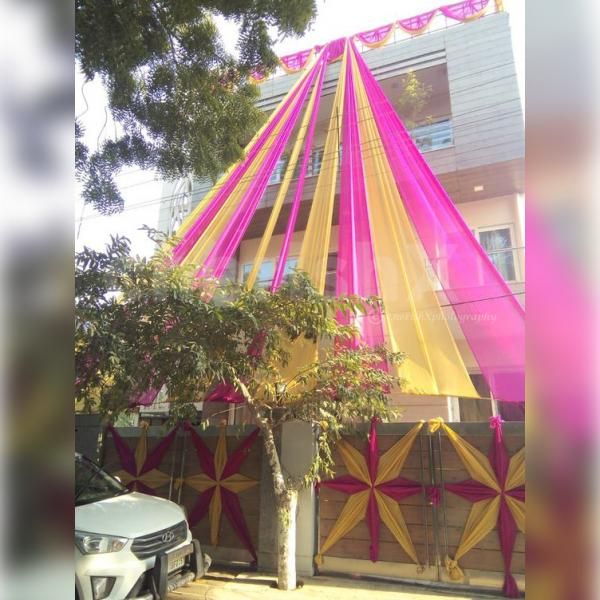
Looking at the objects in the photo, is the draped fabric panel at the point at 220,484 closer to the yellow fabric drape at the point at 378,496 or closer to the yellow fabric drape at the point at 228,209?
the yellow fabric drape at the point at 378,496

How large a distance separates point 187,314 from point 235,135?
1.24 m

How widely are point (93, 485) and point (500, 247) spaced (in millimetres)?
3442

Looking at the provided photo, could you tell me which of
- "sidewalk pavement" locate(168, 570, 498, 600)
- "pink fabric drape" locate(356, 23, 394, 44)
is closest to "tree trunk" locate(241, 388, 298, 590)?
"sidewalk pavement" locate(168, 570, 498, 600)

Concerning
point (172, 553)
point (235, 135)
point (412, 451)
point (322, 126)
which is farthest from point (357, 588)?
point (322, 126)

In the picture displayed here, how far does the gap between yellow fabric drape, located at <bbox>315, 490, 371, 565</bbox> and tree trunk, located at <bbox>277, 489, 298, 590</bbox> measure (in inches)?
15.2

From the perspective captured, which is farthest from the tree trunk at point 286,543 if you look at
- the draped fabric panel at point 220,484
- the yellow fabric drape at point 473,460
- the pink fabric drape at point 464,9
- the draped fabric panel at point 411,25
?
the pink fabric drape at point 464,9

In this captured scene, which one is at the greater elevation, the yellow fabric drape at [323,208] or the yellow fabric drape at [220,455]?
the yellow fabric drape at [323,208]

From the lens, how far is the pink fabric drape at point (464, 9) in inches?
182

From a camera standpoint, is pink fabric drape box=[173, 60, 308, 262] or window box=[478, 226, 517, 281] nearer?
window box=[478, 226, 517, 281]

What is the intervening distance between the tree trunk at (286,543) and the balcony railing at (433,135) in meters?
3.76

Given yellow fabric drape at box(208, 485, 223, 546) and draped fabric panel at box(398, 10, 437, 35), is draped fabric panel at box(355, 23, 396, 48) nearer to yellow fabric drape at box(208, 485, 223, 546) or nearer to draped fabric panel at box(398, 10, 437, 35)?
draped fabric panel at box(398, 10, 437, 35)

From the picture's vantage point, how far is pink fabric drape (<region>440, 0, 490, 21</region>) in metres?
4.63

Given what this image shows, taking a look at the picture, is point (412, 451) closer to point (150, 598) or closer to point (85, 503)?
point (150, 598)

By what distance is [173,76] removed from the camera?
277 cm
